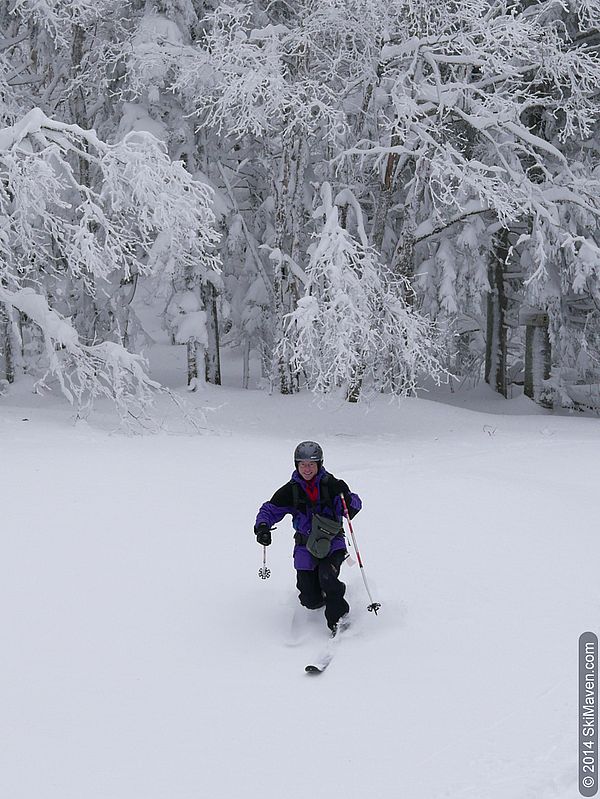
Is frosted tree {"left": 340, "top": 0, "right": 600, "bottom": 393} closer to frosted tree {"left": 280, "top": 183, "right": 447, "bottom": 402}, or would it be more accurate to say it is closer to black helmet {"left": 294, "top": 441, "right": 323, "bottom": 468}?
frosted tree {"left": 280, "top": 183, "right": 447, "bottom": 402}

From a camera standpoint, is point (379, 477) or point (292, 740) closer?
point (292, 740)

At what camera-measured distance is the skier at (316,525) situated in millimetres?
7043

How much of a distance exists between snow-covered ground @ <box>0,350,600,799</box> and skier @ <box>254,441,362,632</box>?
32cm

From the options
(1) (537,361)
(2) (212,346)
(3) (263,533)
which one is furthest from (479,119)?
(3) (263,533)

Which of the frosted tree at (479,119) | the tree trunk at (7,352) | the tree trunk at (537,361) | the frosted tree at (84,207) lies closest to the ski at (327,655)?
the frosted tree at (84,207)

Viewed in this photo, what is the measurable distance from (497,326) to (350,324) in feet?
35.0

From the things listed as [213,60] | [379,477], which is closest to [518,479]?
[379,477]

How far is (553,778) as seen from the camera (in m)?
4.77

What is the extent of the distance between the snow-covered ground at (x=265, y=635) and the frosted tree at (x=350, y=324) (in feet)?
7.42

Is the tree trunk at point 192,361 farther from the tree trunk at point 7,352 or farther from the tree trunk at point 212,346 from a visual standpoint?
the tree trunk at point 7,352

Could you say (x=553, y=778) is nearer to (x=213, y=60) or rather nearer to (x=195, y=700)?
(x=195, y=700)

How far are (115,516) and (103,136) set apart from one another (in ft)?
42.6

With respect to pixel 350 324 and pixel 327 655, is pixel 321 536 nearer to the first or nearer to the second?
pixel 327 655

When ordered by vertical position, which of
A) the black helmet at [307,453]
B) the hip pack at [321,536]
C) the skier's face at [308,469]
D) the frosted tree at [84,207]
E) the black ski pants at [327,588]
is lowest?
the black ski pants at [327,588]
